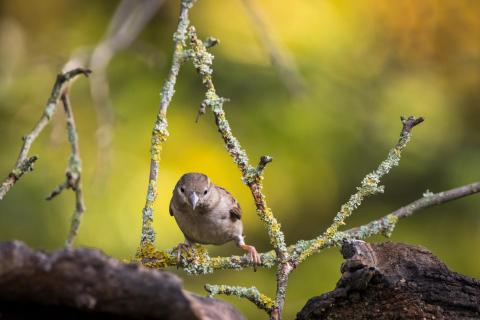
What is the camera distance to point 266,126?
16.0ft

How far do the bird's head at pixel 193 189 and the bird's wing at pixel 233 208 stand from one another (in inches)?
6.7

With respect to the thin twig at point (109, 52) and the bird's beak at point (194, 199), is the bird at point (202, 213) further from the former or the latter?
the thin twig at point (109, 52)

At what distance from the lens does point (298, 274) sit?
4.70m

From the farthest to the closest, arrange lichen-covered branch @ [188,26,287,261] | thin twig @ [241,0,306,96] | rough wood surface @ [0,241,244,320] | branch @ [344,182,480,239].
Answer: thin twig @ [241,0,306,96] < branch @ [344,182,480,239] < lichen-covered branch @ [188,26,287,261] < rough wood surface @ [0,241,244,320]

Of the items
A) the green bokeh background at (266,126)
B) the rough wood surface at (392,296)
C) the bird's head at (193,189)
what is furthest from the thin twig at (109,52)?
the rough wood surface at (392,296)

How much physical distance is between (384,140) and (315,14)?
0.88 m

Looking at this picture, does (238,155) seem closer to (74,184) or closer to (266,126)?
(74,184)

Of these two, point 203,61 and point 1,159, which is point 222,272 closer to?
point 1,159

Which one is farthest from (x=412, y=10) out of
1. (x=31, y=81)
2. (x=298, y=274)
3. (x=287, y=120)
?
(x=31, y=81)

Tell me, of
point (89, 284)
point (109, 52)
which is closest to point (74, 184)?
point (89, 284)

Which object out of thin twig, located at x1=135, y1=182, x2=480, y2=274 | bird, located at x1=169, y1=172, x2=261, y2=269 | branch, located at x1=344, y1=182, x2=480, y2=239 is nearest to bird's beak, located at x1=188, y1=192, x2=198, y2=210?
bird, located at x1=169, y1=172, x2=261, y2=269

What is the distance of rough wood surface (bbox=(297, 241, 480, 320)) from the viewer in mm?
2314

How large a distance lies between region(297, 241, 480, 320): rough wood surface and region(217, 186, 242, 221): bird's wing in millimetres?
1977

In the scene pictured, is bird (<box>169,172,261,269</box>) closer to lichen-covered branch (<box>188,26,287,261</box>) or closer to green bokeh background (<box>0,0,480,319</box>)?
green bokeh background (<box>0,0,480,319</box>)
